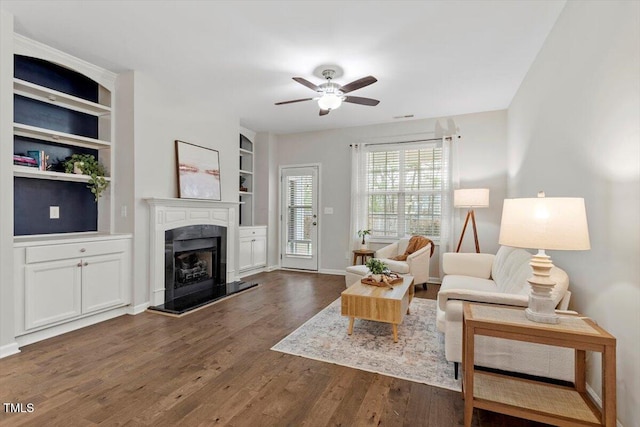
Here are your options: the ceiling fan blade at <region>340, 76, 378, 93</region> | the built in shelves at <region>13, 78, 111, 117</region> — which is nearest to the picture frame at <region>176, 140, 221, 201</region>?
the built in shelves at <region>13, 78, 111, 117</region>

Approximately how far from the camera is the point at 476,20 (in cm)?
266

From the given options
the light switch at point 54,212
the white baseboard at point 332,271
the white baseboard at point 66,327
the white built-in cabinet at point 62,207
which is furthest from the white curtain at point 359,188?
the light switch at point 54,212

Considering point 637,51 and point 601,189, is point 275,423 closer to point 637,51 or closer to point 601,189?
point 601,189

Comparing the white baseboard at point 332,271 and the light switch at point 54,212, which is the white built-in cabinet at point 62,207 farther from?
the white baseboard at point 332,271

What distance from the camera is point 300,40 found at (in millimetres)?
2965

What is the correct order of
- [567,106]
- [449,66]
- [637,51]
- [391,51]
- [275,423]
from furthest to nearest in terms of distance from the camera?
1. [449,66]
2. [391,51]
3. [567,106]
4. [275,423]
5. [637,51]

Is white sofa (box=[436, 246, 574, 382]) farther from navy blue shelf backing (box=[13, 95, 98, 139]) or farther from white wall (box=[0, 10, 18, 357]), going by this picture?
navy blue shelf backing (box=[13, 95, 98, 139])

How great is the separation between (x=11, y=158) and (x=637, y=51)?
428 cm

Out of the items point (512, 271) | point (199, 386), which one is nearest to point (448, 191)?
point (512, 271)

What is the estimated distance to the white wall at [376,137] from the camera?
196 inches

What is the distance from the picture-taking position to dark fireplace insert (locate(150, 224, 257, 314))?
400 cm

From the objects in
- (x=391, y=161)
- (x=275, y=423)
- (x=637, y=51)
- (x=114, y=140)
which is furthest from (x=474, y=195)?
(x=114, y=140)

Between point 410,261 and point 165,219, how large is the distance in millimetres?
3303

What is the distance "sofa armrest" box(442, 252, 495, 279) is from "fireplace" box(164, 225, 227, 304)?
9.96 feet
